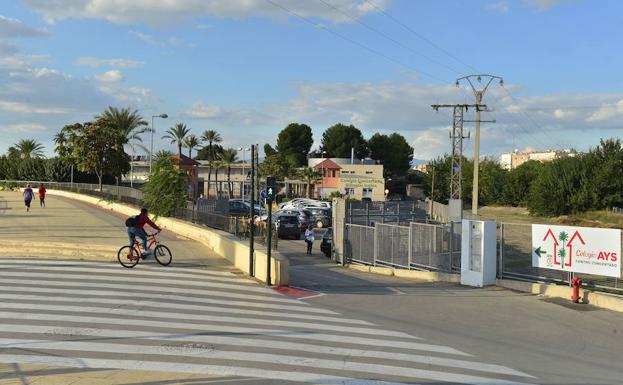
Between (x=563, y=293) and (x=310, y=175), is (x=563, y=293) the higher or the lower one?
the lower one

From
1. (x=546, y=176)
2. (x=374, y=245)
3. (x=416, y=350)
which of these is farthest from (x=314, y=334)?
(x=546, y=176)

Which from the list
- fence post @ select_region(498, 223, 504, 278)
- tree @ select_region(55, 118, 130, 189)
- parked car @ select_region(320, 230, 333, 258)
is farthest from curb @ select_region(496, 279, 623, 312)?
tree @ select_region(55, 118, 130, 189)

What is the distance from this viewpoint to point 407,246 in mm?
23547

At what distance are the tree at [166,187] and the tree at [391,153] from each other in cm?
11342

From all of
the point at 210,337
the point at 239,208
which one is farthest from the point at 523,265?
the point at 239,208

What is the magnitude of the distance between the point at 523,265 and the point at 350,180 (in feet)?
256

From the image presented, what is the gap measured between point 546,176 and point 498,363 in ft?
228

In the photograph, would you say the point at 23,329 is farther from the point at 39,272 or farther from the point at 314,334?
Result: the point at 39,272

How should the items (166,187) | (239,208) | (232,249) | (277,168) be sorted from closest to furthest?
(232,249)
(166,187)
(239,208)
(277,168)

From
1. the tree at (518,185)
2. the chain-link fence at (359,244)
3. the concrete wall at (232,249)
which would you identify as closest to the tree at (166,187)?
the concrete wall at (232,249)

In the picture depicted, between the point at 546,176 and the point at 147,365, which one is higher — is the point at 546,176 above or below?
above

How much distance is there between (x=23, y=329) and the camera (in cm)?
1024

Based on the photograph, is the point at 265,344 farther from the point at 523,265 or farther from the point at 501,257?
the point at 523,265

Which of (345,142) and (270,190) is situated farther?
(345,142)
